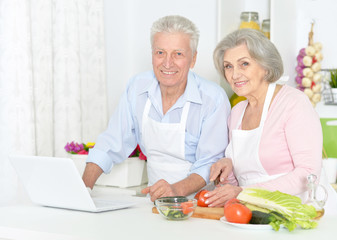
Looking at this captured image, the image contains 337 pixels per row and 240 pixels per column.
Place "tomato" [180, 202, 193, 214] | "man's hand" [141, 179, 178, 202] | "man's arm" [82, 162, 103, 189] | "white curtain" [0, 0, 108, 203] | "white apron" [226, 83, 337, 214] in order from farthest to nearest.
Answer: "white curtain" [0, 0, 108, 203] < "man's arm" [82, 162, 103, 189] < "white apron" [226, 83, 337, 214] < "man's hand" [141, 179, 178, 202] < "tomato" [180, 202, 193, 214]

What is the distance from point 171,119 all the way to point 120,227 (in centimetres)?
83

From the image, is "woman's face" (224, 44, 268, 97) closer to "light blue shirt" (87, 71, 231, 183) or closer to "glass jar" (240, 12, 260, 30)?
"light blue shirt" (87, 71, 231, 183)

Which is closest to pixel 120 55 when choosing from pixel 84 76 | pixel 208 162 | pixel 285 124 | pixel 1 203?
pixel 84 76

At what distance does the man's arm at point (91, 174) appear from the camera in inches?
78.5

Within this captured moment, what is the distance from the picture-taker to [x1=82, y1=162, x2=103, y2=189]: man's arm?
1.99 meters

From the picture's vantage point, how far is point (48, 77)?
106 inches

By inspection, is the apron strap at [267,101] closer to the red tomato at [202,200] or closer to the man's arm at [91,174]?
the red tomato at [202,200]

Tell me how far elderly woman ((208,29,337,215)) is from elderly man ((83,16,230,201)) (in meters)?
0.10

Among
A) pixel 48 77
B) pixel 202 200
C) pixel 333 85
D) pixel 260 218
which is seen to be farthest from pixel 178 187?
pixel 333 85

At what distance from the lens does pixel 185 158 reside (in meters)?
2.13

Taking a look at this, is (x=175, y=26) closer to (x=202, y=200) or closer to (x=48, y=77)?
(x=202, y=200)

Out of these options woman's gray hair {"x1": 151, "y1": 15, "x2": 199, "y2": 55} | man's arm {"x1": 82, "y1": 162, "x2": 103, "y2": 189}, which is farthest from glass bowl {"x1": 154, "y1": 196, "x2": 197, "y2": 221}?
woman's gray hair {"x1": 151, "y1": 15, "x2": 199, "y2": 55}

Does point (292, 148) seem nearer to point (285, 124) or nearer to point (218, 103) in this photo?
point (285, 124)

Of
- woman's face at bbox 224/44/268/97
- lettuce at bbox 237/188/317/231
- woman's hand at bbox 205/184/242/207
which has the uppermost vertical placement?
woman's face at bbox 224/44/268/97
